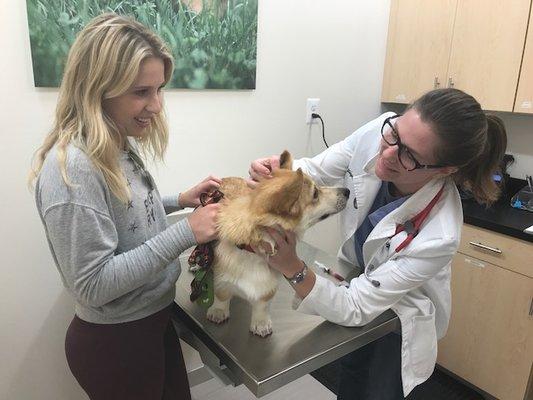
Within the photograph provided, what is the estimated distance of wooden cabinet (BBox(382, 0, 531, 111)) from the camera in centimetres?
203

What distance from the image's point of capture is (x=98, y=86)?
0.90 metres

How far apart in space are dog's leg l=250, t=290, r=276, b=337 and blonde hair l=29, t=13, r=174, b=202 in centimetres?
45

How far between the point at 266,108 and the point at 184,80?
49cm

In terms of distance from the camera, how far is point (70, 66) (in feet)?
3.01

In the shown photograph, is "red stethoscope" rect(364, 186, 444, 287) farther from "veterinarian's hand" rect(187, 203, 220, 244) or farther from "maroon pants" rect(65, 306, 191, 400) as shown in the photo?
"maroon pants" rect(65, 306, 191, 400)

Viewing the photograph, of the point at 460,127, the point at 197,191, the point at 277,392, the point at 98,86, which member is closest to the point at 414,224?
the point at 460,127

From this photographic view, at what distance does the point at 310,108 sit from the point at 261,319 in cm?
147

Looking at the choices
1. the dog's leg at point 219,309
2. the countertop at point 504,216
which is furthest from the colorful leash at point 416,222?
the countertop at point 504,216

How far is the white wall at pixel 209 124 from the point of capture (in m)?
1.49

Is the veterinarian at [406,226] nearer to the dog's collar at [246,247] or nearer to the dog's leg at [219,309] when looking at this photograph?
the dog's collar at [246,247]

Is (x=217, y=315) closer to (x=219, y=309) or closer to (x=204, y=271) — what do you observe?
(x=219, y=309)

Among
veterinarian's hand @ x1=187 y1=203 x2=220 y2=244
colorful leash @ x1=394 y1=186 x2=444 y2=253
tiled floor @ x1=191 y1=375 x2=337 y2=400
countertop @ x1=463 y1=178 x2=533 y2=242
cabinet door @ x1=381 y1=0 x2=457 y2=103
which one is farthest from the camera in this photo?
cabinet door @ x1=381 y1=0 x2=457 y2=103

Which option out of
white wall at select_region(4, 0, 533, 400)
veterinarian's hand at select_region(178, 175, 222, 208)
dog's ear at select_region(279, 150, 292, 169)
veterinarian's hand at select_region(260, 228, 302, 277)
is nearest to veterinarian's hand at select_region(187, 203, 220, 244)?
veterinarian's hand at select_region(260, 228, 302, 277)

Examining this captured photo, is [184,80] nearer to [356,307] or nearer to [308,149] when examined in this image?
[308,149]
